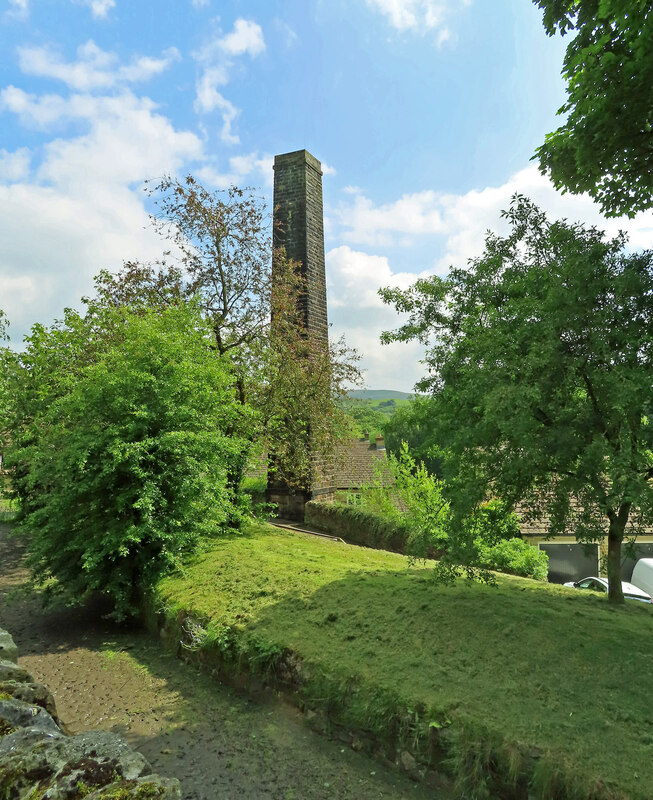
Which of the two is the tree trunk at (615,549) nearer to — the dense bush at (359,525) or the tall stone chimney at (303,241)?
the dense bush at (359,525)

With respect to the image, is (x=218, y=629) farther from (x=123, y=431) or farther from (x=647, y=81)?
(x=647, y=81)

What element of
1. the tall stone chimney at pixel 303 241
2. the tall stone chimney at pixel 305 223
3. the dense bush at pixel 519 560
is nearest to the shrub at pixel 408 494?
the dense bush at pixel 519 560

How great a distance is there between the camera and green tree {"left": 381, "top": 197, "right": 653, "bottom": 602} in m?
5.47

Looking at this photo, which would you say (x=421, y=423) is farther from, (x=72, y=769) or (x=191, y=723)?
(x=72, y=769)

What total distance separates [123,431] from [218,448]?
1.70 m

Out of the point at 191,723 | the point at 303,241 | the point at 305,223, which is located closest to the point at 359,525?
the point at 303,241

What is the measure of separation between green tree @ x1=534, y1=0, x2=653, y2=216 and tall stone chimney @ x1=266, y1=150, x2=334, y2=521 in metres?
11.4

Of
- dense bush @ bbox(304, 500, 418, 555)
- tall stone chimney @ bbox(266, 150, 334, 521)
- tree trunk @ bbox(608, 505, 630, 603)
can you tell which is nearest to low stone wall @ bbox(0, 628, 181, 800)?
tree trunk @ bbox(608, 505, 630, 603)

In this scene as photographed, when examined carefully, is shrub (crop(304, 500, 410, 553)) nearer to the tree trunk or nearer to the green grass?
the green grass

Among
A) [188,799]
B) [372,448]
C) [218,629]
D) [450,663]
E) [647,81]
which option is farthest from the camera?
[372,448]

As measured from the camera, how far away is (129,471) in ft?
29.3

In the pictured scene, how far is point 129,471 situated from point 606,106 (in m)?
8.59

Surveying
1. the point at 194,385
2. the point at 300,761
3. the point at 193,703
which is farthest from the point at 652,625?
the point at 194,385

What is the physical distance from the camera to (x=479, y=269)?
7.56 m
